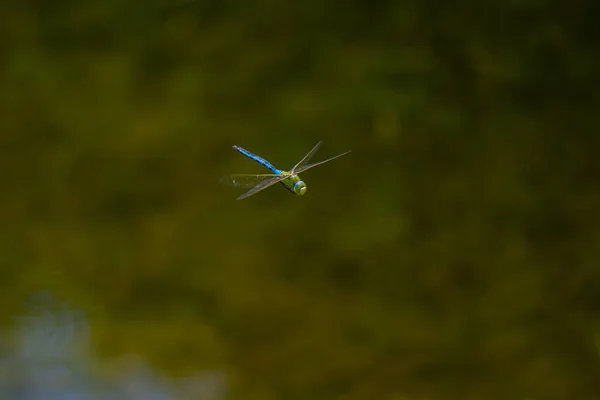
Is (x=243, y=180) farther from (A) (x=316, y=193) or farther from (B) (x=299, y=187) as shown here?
(A) (x=316, y=193)

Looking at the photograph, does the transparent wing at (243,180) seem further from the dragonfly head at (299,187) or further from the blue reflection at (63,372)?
the blue reflection at (63,372)

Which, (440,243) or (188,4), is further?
(188,4)

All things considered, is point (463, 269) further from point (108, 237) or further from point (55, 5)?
point (55, 5)

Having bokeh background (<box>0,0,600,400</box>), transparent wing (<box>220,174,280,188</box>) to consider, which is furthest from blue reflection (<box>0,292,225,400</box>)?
transparent wing (<box>220,174,280,188</box>)

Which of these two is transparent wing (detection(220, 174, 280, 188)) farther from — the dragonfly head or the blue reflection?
the blue reflection

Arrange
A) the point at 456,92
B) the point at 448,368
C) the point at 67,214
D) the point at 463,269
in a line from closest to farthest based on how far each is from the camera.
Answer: the point at 448,368 < the point at 463,269 < the point at 67,214 < the point at 456,92

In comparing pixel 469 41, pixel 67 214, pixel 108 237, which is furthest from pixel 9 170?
pixel 469 41

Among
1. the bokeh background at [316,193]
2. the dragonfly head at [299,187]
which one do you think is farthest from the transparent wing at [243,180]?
the bokeh background at [316,193]

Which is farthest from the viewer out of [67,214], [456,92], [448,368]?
[456,92]
